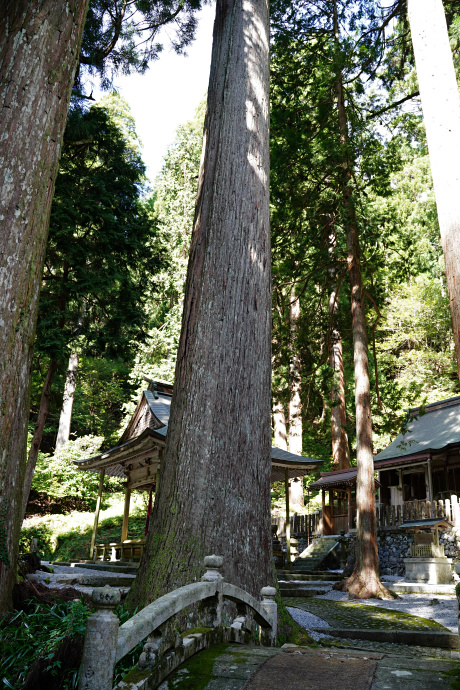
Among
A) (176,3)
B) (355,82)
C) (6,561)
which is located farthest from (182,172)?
(6,561)

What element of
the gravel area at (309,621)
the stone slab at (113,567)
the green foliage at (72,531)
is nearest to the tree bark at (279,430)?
the green foliage at (72,531)

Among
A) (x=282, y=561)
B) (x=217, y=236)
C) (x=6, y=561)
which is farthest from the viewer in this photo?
(x=282, y=561)

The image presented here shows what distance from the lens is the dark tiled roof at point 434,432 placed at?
65.7 ft

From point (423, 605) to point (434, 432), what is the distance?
1199 centimetres

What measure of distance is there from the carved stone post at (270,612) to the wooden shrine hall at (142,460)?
9.11 metres

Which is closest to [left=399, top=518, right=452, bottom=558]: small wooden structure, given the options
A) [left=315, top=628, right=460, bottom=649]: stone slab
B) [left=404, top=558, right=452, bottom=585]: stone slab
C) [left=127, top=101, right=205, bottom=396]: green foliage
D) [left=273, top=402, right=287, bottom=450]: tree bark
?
[left=404, top=558, right=452, bottom=585]: stone slab

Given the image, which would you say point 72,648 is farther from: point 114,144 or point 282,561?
point 282,561

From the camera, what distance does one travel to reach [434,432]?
21.7 meters

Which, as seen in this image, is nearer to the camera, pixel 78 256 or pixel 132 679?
pixel 132 679

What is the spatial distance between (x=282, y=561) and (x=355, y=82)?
50.0 ft

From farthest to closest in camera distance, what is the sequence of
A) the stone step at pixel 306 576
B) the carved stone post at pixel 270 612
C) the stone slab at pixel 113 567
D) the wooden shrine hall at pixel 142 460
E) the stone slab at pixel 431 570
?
the stone step at pixel 306 576, the wooden shrine hall at pixel 142 460, the stone slab at pixel 431 570, the stone slab at pixel 113 567, the carved stone post at pixel 270 612

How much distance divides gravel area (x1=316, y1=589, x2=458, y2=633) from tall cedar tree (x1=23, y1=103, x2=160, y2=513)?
25.8ft

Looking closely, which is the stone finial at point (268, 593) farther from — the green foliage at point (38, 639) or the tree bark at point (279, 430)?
the tree bark at point (279, 430)

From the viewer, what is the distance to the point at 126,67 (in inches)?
489
